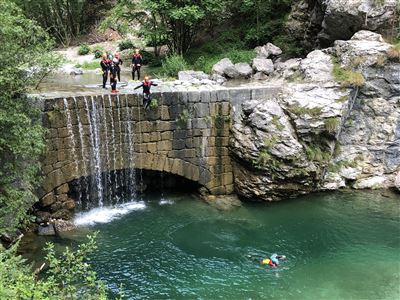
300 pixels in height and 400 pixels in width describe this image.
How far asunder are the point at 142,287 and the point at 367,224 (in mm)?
8134

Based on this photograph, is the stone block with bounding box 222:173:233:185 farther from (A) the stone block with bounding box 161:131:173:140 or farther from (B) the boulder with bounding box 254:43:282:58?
(B) the boulder with bounding box 254:43:282:58

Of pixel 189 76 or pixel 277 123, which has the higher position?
pixel 189 76

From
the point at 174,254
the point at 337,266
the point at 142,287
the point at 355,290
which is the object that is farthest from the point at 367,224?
the point at 142,287

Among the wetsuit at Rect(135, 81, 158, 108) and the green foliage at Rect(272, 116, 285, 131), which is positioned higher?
the wetsuit at Rect(135, 81, 158, 108)

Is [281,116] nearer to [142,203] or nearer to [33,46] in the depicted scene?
[142,203]

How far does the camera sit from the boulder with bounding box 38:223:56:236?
13905 millimetres

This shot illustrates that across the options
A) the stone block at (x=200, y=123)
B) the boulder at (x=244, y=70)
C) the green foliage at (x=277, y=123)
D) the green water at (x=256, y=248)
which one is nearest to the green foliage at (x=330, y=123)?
the green foliage at (x=277, y=123)

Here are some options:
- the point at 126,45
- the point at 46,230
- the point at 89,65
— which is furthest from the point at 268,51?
the point at 46,230

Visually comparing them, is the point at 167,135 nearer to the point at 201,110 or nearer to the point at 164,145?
the point at 164,145

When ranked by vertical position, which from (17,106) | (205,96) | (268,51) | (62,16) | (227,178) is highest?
(62,16)

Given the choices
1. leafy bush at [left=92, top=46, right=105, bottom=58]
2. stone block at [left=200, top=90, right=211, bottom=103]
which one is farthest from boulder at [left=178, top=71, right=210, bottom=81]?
leafy bush at [left=92, top=46, right=105, bottom=58]

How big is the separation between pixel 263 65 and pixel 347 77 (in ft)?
15.6

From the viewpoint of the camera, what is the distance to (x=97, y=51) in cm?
3186

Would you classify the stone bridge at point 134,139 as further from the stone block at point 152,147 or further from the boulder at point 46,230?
the boulder at point 46,230
